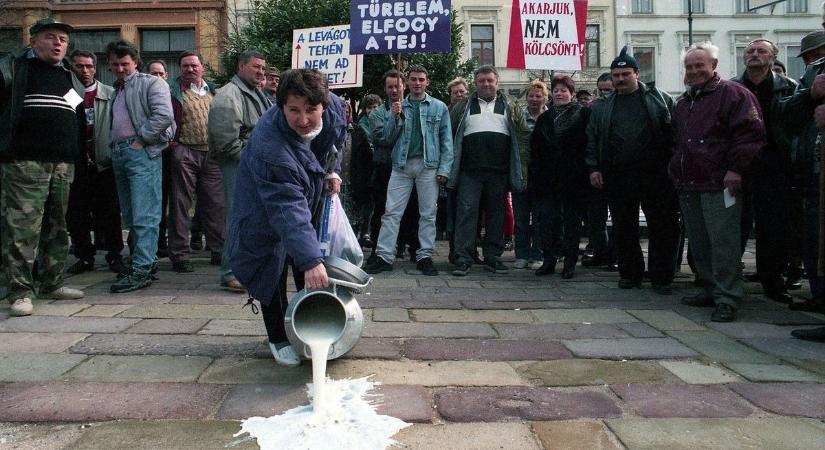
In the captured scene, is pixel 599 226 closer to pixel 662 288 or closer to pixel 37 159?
pixel 662 288

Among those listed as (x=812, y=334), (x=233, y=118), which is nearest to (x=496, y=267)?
(x=233, y=118)

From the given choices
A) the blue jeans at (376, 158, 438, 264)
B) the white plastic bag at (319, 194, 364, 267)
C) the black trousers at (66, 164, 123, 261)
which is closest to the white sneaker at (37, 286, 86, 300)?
the black trousers at (66, 164, 123, 261)

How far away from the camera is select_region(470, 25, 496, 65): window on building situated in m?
29.2

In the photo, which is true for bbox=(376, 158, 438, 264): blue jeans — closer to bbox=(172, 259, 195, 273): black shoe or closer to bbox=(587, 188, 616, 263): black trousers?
bbox=(587, 188, 616, 263): black trousers

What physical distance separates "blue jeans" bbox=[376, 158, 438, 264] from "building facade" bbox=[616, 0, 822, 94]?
26404mm

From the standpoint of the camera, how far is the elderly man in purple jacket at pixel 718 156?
14.7ft

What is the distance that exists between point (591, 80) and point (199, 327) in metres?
26.7

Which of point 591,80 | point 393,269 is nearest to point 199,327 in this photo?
point 393,269

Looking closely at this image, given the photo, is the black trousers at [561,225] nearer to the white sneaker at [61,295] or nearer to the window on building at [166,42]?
the white sneaker at [61,295]

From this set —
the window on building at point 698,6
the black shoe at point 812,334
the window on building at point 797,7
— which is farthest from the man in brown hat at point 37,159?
the window on building at point 797,7

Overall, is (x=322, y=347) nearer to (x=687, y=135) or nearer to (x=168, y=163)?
(x=687, y=135)

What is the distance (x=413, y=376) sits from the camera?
312 cm

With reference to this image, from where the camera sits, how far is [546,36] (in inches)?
336

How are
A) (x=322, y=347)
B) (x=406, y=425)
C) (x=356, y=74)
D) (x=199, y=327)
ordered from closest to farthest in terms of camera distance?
(x=406, y=425)
(x=322, y=347)
(x=199, y=327)
(x=356, y=74)
